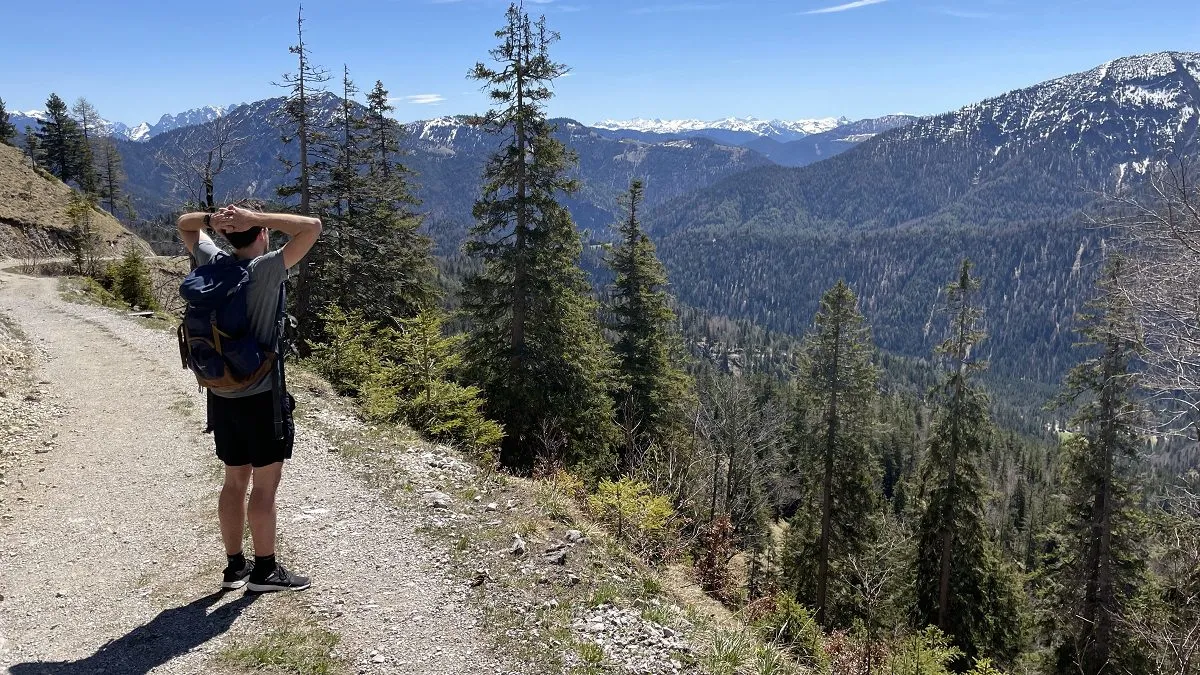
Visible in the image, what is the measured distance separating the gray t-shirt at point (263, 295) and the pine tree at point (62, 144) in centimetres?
7714

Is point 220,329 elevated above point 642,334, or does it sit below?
above

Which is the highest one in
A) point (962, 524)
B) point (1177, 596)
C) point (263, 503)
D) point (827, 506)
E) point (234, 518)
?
point (263, 503)

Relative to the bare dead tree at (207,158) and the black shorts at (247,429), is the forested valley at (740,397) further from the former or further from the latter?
the black shorts at (247,429)

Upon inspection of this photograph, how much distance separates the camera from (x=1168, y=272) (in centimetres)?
794

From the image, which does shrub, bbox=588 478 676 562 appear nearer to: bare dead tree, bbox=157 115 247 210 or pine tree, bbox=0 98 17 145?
bare dead tree, bbox=157 115 247 210

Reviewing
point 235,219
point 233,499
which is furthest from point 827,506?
point 235,219

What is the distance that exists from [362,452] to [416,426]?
2307mm

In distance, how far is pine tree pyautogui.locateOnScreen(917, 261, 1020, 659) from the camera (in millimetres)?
21853

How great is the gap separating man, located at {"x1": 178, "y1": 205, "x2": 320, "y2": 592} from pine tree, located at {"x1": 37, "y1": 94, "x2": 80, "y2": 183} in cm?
7690

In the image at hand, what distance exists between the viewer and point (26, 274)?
1204 inches

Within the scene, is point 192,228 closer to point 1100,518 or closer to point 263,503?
point 263,503

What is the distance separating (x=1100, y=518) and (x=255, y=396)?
78.4 feet

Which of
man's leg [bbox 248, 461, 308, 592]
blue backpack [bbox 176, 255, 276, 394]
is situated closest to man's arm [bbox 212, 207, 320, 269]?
blue backpack [bbox 176, 255, 276, 394]

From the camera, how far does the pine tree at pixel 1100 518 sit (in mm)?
18609
